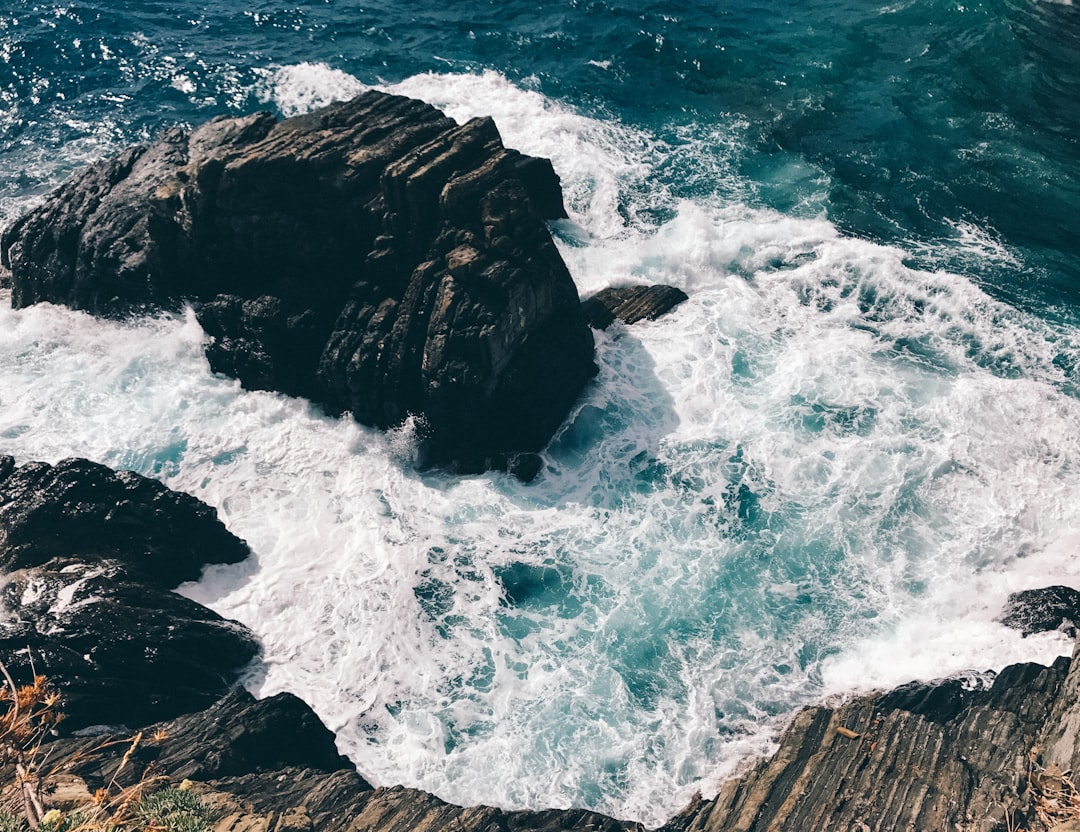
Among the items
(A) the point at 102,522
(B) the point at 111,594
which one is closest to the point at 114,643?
(B) the point at 111,594

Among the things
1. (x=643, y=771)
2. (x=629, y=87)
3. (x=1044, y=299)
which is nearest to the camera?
(x=643, y=771)

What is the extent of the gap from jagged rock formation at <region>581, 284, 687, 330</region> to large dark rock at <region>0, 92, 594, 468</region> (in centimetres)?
268

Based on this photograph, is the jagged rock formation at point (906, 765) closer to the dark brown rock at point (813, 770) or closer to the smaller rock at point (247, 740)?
the dark brown rock at point (813, 770)

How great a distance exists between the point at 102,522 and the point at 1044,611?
33709mm

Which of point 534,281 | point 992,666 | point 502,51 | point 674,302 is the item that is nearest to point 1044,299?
point 674,302

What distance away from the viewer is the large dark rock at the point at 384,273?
35.8 metres

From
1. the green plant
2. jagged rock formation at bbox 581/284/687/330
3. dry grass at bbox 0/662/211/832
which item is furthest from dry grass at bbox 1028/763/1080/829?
jagged rock formation at bbox 581/284/687/330

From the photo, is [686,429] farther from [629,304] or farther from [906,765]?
[906,765]

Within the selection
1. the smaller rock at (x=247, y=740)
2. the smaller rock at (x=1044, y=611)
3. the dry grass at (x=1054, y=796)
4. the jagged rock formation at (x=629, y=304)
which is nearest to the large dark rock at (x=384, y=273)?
the jagged rock formation at (x=629, y=304)

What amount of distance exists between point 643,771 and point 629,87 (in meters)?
46.1

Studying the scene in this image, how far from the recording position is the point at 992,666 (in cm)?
2866

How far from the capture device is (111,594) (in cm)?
2920

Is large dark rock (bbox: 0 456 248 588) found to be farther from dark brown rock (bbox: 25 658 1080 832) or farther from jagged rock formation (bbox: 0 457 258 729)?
dark brown rock (bbox: 25 658 1080 832)

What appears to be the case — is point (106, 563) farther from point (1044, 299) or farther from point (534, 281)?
point (1044, 299)
